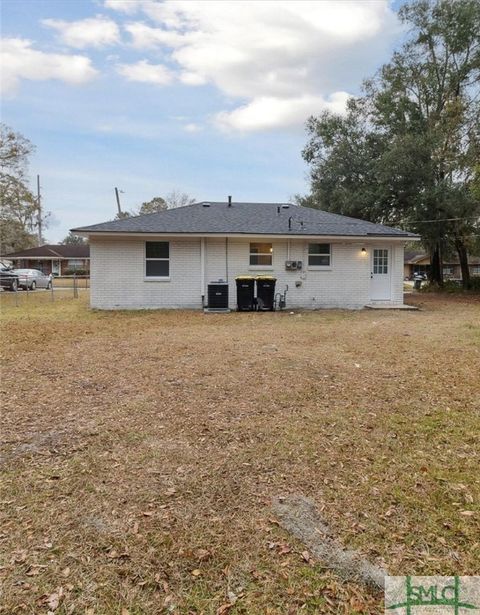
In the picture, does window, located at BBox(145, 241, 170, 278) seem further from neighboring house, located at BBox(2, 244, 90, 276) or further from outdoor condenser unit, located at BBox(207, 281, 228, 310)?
neighboring house, located at BBox(2, 244, 90, 276)

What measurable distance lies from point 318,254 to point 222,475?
11757 mm

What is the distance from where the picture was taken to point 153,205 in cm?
5078

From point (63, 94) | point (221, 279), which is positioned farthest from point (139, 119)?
point (221, 279)

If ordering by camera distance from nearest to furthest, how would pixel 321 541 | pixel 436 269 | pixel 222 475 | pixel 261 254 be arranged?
pixel 321 541, pixel 222 475, pixel 261 254, pixel 436 269

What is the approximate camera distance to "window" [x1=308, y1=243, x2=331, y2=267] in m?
14.0

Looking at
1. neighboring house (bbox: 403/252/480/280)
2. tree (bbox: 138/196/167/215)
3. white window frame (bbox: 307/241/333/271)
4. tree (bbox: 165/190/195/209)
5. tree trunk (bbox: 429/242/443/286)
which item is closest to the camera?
white window frame (bbox: 307/241/333/271)

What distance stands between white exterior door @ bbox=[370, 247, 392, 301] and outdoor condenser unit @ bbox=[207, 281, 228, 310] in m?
5.42

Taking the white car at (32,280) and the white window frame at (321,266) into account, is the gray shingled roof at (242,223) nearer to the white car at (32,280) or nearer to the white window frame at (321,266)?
the white window frame at (321,266)

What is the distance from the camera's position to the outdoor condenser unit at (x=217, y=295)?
12773 millimetres

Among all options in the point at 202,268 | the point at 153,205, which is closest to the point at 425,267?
the point at 153,205

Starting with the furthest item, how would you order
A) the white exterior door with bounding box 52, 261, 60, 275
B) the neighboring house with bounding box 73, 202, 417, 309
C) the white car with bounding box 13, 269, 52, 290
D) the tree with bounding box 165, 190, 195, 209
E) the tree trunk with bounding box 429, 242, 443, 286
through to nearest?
the tree with bounding box 165, 190, 195, 209, the white exterior door with bounding box 52, 261, 60, 275, the tree trunk with bounding box 429, 242, 443, 286, the white car with bounding box 13, 269, 52, 290, the neighboring house with bounding box 73, 202, 417, 309

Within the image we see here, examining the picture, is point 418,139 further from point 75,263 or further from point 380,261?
point 75,263

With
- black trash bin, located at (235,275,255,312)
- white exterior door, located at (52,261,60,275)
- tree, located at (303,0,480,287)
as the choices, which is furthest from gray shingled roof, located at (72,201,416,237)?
white exterior door, located at (52,261,60,275)

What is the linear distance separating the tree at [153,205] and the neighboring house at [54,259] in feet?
30.3
